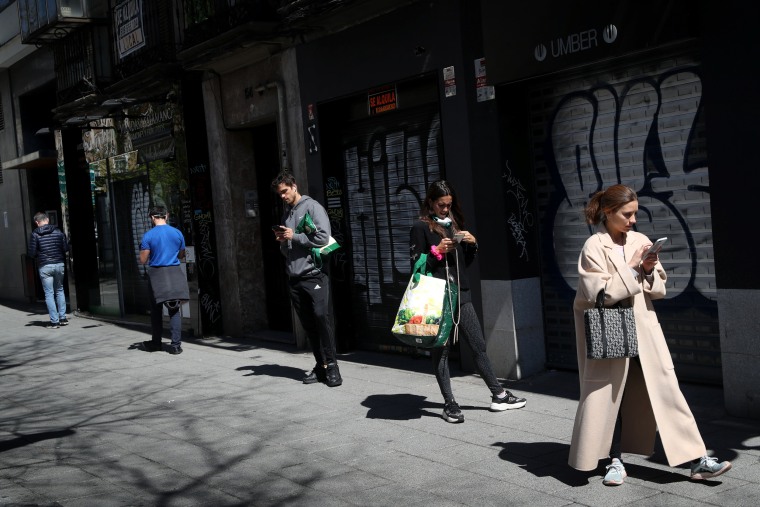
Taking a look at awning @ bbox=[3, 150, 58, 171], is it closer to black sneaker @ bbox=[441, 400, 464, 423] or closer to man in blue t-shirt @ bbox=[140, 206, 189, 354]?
man in blue t-shirt @ bbox=[140, 206, 189, 354]

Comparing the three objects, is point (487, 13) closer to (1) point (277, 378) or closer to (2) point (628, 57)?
(2) point (628, 57)

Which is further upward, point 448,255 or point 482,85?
point 482,85

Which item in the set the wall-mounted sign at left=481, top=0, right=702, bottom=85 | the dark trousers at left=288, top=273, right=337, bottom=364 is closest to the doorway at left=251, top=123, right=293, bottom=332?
the dark trousers at left=288, top=273, right=337, bottom=364

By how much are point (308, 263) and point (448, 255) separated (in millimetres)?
2273

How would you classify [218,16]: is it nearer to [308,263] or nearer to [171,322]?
[171,322]

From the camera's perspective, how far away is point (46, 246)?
16.9 metres

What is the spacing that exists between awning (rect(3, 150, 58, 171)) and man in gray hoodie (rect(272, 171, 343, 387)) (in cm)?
1267

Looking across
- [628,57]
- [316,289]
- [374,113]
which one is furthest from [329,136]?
Result: [628,57]

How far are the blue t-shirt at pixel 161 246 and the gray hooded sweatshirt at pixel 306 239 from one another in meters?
3.93

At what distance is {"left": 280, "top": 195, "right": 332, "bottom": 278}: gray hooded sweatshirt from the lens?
9.19m

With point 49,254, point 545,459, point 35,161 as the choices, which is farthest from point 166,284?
point 35,161

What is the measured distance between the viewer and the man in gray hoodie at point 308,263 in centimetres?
920

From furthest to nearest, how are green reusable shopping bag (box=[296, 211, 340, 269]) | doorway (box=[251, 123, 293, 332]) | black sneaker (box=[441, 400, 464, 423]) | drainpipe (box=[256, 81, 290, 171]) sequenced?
doorway (box=[251, 123, 293, 332]), drainpipe (box=[256, 81, 290, 171]), green reusable shopping bag (box=[296, 211, 340, 269]), black sneaker (box=[441, 400, 464, 423])

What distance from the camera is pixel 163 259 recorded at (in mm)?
12852
